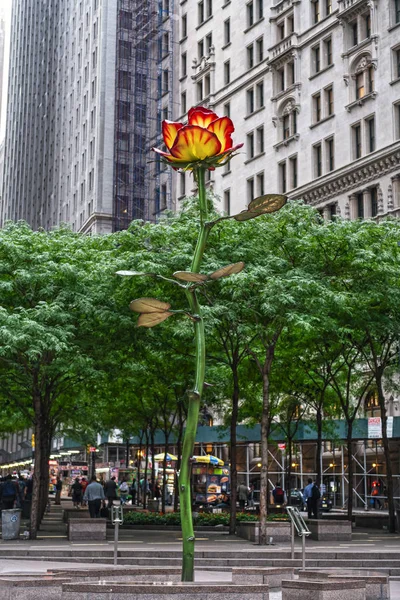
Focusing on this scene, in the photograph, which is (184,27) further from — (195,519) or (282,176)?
(195,519)

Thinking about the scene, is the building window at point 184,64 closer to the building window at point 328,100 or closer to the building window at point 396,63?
the building window at point 328,100

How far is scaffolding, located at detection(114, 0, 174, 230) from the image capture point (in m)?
89.8

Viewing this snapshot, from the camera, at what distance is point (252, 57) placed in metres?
72.4

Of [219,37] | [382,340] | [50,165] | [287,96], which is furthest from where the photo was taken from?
[50,165]

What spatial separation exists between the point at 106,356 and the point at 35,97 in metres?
125

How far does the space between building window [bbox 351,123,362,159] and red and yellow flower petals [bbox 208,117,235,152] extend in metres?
50.7

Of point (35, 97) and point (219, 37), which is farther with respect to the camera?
point (35, 97)

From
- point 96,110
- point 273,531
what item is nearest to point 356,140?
point 273,531

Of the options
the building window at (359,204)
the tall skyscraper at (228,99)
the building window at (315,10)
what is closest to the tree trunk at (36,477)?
the tall skyscraper at (228,99)

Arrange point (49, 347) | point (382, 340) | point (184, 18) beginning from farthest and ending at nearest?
point (184, 18)
point (382, 340)
point (49, 347)

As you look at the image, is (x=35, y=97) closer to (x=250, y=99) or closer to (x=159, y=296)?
(x=250, y=99)

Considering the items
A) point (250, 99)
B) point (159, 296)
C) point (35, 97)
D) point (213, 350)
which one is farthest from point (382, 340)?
point (35, 97)

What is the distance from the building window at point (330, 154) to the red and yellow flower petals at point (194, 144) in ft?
174

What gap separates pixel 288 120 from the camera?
6669 cm
